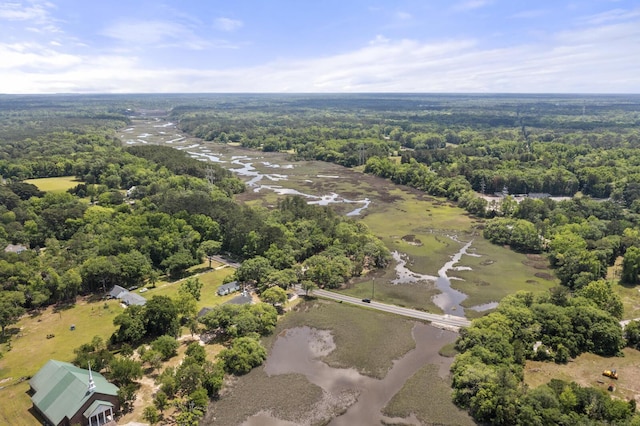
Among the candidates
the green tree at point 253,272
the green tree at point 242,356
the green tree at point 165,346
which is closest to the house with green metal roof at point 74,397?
the green tree at point 165,346

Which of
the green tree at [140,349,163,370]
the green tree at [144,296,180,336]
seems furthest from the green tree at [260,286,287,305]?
the green tree at [140,349,163,370]

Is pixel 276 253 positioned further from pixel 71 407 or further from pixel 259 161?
pixel 259 161

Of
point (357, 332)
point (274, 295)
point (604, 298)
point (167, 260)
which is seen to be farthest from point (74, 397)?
point (604, 298)

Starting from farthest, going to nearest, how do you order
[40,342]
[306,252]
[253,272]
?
[306,252] → [253,272] → [40,342]

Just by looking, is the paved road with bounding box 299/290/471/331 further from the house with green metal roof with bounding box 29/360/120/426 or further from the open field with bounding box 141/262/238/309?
the house with green metal roof with bounding box 29/360/120/426

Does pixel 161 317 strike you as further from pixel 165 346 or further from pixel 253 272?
pixel 253 272

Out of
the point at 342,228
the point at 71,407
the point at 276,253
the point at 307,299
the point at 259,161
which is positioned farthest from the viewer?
the point at 259,161

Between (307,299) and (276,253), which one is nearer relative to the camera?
(307,299)

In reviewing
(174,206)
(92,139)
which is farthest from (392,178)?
(92,139)
